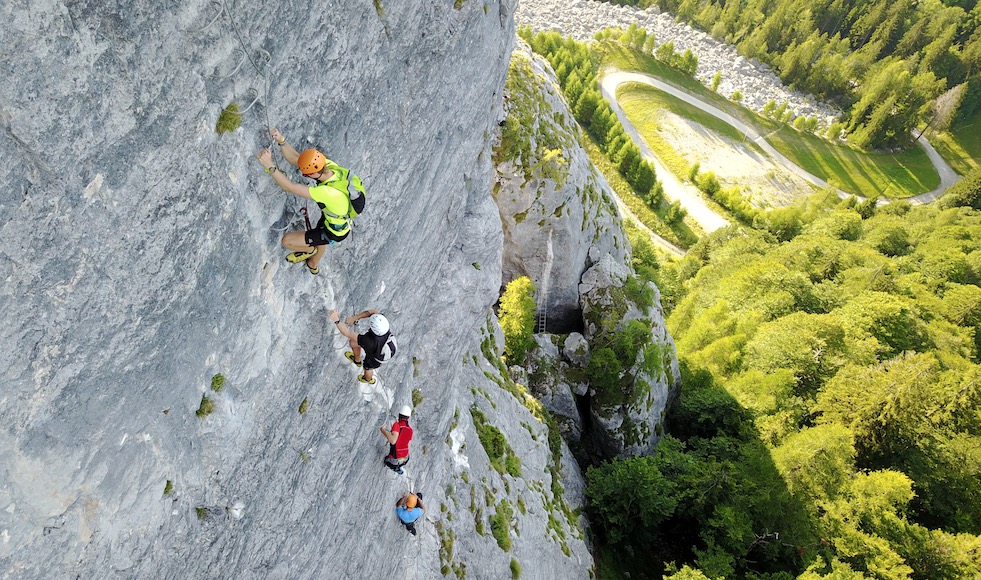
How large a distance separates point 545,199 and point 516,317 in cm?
860

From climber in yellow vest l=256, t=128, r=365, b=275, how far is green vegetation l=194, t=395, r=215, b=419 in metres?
2.54

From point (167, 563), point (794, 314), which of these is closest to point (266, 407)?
point (167, 563)

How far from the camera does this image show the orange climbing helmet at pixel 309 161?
793 centimetres

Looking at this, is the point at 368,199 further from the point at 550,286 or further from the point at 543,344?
the point at 550,286

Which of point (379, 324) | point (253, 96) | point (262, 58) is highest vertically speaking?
point (262, 58)

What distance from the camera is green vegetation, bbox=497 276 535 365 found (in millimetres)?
31841

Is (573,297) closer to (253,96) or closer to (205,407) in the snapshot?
(205,407)

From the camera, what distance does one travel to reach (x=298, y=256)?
8.91m

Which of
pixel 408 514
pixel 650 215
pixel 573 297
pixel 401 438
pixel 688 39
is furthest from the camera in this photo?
pixel 688 39

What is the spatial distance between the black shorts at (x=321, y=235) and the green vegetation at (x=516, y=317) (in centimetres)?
2333

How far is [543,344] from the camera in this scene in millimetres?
34094

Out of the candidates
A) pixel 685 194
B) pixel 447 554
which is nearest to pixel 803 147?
pixel 685 194

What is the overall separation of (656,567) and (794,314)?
24.1m

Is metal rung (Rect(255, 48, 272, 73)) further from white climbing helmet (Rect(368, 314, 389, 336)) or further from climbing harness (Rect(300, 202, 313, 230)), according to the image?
white climbing helmet (Rect(368, 314, 389, 336))
